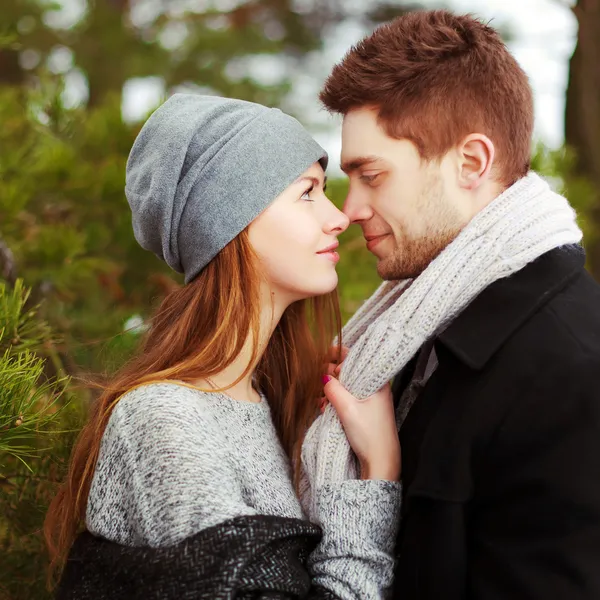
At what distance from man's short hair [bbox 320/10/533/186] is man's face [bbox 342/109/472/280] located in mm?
33

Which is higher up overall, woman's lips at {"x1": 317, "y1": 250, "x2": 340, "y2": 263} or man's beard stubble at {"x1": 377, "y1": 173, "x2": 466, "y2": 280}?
man's beard stubble at {"x1": 377, "y1": 173, "x2": 466, "y2": 280}

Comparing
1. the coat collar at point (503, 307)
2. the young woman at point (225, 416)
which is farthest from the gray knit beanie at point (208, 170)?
the coat collar at point (503, 307)

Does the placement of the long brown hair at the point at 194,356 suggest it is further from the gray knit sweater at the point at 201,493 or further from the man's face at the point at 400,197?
the man's face at the point at 400,197

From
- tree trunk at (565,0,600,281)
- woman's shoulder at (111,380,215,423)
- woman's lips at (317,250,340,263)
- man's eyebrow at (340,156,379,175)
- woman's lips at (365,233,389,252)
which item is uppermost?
man's eyebrow at (340,156,379,175)

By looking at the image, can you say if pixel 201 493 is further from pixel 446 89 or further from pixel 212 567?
pixel 446 89

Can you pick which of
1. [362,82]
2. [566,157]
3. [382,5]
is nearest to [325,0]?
[382,5]

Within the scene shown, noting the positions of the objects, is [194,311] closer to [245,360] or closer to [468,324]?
[245,360]

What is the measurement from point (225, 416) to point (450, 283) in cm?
56

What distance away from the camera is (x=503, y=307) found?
155 cm

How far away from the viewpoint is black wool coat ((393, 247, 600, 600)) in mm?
1389

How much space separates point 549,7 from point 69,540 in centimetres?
482

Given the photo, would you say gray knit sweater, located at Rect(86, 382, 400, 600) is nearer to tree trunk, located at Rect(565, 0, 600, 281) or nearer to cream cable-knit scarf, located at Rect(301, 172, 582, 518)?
cream cable-knit scarf, located at Rect(301, 172, 582, 518)

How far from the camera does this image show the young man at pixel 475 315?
4.63 feet

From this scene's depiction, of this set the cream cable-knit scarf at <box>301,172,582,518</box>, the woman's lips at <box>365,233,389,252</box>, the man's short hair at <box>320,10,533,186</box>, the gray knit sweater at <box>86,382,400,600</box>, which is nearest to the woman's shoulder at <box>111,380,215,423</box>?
the gray knit sweater at <box>86,382,400,600</box>
